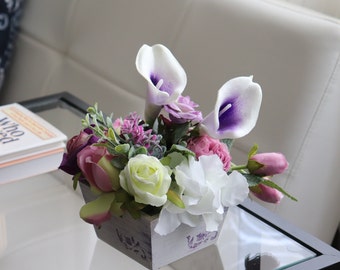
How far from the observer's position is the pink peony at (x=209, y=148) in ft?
3.09

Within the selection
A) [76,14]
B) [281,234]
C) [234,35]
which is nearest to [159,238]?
[281,234]

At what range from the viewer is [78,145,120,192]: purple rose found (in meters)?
0.91

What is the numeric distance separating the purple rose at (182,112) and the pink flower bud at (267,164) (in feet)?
0.32

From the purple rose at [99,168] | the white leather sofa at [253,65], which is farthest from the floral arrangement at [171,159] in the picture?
the white leather sofa at [253,65]

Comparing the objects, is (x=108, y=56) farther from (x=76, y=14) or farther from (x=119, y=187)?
(x=119, y=187)

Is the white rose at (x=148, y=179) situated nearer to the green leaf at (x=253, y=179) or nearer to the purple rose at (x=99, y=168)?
the purple rose at (x=99, y=168)

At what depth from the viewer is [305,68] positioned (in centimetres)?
134

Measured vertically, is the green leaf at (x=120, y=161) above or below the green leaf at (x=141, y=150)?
below

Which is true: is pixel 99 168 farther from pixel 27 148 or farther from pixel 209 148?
pixel 27 148

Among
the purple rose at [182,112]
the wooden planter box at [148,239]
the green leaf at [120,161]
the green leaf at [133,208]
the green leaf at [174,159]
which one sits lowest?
the wooden planter box at [148,239]

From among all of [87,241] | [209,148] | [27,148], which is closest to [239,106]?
[209,148]

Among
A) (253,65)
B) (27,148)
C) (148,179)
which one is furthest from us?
(253,65)

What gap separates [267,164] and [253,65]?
48 centimetres

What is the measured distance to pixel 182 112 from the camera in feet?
3.12
